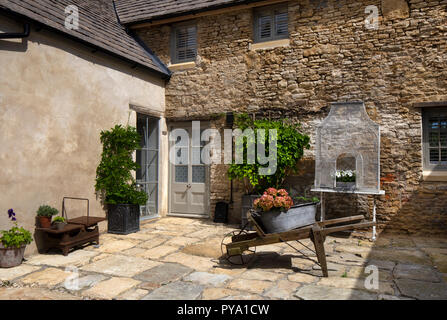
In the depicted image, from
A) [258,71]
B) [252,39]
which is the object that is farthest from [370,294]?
[252,39]

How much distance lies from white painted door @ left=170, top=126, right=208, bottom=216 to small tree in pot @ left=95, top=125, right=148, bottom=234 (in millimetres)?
1680

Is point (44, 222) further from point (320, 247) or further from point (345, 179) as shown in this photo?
point (345, 179)

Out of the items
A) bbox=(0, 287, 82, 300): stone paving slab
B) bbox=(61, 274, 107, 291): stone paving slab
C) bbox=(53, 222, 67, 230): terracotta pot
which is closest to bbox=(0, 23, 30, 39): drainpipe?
bbox=(53, 222, 67, 230): terracotta pot

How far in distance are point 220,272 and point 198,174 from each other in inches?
160

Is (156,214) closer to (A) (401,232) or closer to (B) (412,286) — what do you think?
(A) (401,232)

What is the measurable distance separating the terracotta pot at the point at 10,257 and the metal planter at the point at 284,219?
10.4 feet

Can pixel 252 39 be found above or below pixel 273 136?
above

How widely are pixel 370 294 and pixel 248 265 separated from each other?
1538 mm

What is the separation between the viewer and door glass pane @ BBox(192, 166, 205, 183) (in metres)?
7.99

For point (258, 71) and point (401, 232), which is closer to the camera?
point (401, 232)

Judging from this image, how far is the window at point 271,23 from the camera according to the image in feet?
24.0
